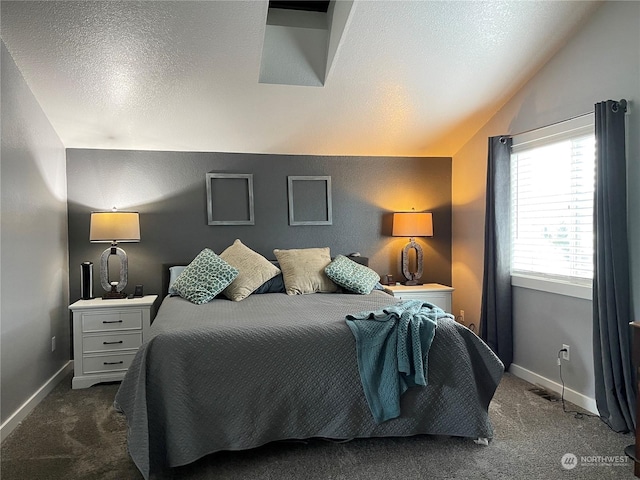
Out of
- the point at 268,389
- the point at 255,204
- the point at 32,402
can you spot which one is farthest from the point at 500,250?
the point at 32,402

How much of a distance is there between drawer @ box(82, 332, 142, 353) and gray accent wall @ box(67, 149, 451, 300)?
627 mm

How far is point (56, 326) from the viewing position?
382 cm

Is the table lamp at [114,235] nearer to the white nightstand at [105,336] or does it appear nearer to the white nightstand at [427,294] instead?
the white nightstand at [105,336]

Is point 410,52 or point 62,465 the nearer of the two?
point 62,465

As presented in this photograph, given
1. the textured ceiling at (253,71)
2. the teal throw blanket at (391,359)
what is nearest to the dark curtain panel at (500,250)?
the textured ceiling at (253,71)

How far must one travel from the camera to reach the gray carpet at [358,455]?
235cm

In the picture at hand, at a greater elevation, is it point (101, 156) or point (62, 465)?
point (101, 156)

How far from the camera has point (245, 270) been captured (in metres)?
3.86

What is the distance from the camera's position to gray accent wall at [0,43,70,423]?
2.87 m

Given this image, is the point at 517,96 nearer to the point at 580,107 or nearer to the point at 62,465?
the point at 580,107

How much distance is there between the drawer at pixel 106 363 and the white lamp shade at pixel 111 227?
3.13ft

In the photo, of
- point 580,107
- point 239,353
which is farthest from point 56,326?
point 580,107

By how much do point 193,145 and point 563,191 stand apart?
315 cm

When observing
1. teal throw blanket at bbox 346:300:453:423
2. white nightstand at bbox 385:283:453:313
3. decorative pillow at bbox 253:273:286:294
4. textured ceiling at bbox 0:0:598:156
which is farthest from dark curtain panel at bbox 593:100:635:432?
decorative pillow at bbox 253:273:286:294
